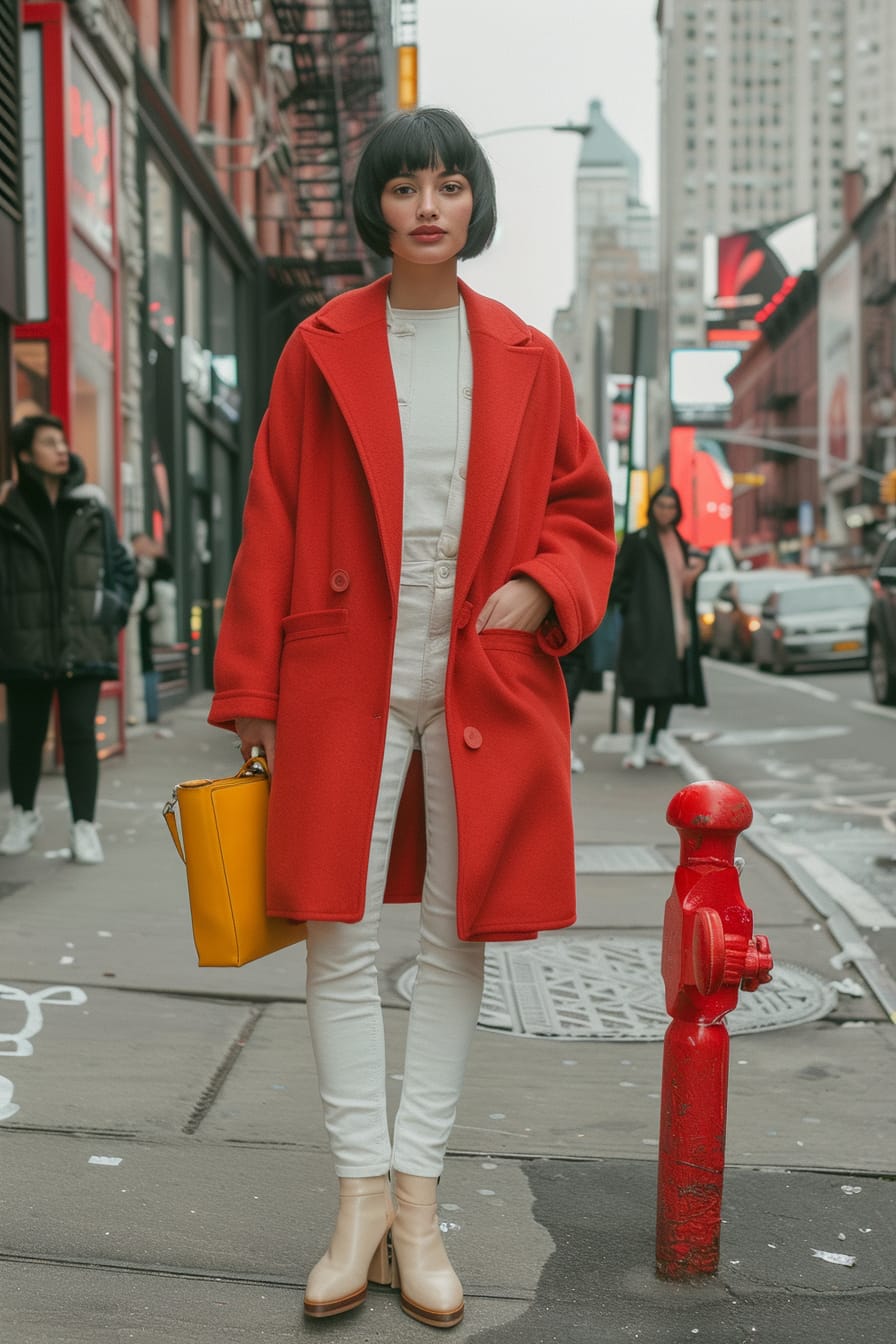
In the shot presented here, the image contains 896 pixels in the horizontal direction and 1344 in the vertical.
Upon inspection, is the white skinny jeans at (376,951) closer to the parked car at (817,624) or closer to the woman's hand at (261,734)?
the woman's hand at (261,734)

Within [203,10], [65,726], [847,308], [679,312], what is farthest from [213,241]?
[679,312]

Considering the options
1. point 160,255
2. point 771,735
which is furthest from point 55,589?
point 160,255

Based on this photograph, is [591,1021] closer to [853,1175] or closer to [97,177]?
[853,1175]

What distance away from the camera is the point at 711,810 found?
2.93 meters

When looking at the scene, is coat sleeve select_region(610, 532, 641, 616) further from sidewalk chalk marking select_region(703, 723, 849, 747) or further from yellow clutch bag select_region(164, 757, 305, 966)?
yellow clutch bag select_region(164, 757, 305, 966)

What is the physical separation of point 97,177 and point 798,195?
580ft

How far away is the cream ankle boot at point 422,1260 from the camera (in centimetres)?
277

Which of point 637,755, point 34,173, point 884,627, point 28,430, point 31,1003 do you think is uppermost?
point 34,173

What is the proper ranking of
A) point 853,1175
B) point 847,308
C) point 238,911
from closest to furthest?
point 238,911, point 853,1175, point 847,308

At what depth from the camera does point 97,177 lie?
11.9 meters

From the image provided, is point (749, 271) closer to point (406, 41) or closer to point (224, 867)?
point (406, 41)

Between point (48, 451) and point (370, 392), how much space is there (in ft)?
14.8

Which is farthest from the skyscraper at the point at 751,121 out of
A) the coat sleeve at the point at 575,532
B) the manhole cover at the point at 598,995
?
the coat sleeve at the point at 575,532

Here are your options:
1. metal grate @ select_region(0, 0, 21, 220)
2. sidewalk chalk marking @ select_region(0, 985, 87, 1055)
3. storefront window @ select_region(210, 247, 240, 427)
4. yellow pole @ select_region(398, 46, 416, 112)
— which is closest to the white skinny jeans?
sidewalk chalk marking @ select_region(0, 985, 87, 1055)
